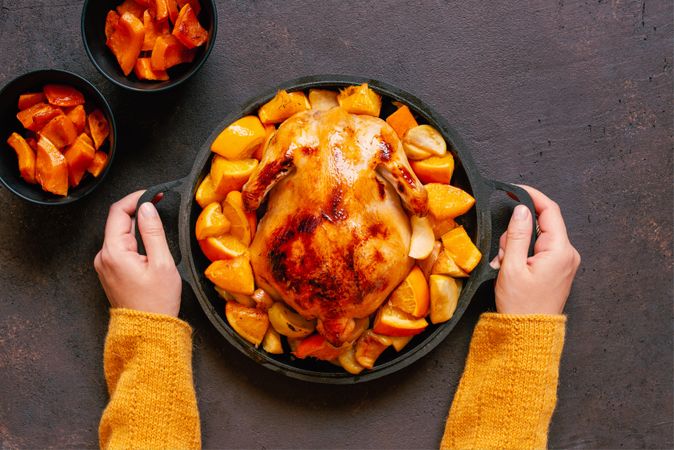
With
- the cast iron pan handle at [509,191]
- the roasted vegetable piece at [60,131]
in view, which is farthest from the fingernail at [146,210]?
the cast iron pan handle at [509,191]

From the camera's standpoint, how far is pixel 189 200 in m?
1.59

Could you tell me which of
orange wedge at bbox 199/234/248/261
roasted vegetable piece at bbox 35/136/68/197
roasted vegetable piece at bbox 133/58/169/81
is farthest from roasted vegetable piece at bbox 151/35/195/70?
orange wedge at bbox 199/234/248/261

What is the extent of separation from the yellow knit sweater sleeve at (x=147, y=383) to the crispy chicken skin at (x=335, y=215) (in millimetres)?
373

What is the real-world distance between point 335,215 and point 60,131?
2.43 ft

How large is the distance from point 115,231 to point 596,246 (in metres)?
1.33

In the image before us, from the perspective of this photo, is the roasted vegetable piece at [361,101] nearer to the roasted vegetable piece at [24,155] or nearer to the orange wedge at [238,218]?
the orange wedge at [238,218]

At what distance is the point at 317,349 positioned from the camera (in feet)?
5.09

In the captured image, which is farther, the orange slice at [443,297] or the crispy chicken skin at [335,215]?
the orange slice at [443,297]

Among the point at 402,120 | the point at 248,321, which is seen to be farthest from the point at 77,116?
the point at 402,120

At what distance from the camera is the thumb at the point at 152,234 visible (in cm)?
158

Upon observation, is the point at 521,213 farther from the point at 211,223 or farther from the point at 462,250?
the point at 211,223

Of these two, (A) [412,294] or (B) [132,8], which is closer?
(A) [412,294]

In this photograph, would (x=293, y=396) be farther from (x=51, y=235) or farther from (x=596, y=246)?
(x=596, y=246)

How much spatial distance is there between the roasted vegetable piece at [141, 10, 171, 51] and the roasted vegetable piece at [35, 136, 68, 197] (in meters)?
0.34
